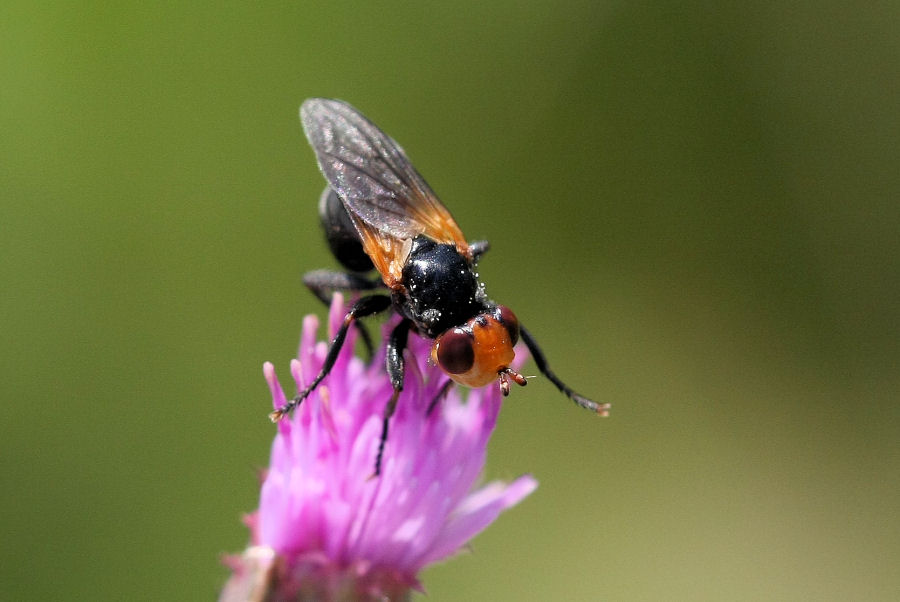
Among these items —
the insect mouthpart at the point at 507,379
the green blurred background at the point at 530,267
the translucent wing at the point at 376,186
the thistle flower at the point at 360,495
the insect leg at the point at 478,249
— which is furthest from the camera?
the green blurred background at the point at 530,267

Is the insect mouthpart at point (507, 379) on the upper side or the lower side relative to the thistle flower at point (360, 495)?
upper

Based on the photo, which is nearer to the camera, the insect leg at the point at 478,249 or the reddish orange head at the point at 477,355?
the reddish orange head at the point at 477,355

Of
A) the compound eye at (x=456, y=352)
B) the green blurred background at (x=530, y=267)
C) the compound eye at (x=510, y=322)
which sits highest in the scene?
the compound eye at (x=510, y=322)

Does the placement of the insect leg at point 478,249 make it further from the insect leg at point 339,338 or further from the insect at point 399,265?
the insect leg at point 339,338

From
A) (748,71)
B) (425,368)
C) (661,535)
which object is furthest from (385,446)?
(748,71)

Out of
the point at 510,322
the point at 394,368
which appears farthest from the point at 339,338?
the point at 510,322

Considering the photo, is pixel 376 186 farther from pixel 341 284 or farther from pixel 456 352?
pixel 456 352

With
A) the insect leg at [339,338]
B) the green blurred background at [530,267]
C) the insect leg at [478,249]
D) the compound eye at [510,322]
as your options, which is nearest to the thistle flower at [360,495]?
the insect leg at [339,338]
